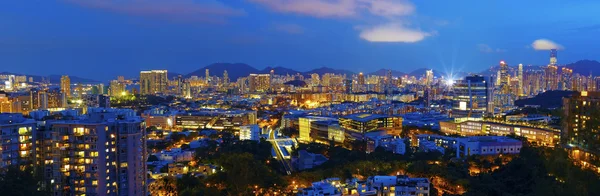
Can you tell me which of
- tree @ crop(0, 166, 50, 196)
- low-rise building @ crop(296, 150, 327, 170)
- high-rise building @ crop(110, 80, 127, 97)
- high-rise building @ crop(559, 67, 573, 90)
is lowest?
low-rise building @ crop(296, 150, 327, 170)

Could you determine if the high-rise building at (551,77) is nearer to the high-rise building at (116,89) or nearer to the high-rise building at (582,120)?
the high-rise building at (582,120)

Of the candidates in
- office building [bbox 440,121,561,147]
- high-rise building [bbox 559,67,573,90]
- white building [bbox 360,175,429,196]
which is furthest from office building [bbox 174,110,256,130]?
high-rise building [bbox 559,67,573,90]

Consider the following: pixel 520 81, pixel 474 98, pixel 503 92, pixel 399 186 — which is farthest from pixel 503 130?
pixel 520 81

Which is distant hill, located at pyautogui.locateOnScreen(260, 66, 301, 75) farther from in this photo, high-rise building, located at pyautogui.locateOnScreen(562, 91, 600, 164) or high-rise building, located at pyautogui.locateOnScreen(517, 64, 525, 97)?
high-rise building, located at pyautogui.locateOnScreen(562, 91, 600, 164)

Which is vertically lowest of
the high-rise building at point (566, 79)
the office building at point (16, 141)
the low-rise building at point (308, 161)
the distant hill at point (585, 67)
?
the low-rise building at point (308, 161)

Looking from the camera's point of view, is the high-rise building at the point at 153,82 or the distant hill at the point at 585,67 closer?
the distant hill at the point at 585,67

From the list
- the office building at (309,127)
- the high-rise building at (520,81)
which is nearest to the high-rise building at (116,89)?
the office building at (309,127)
